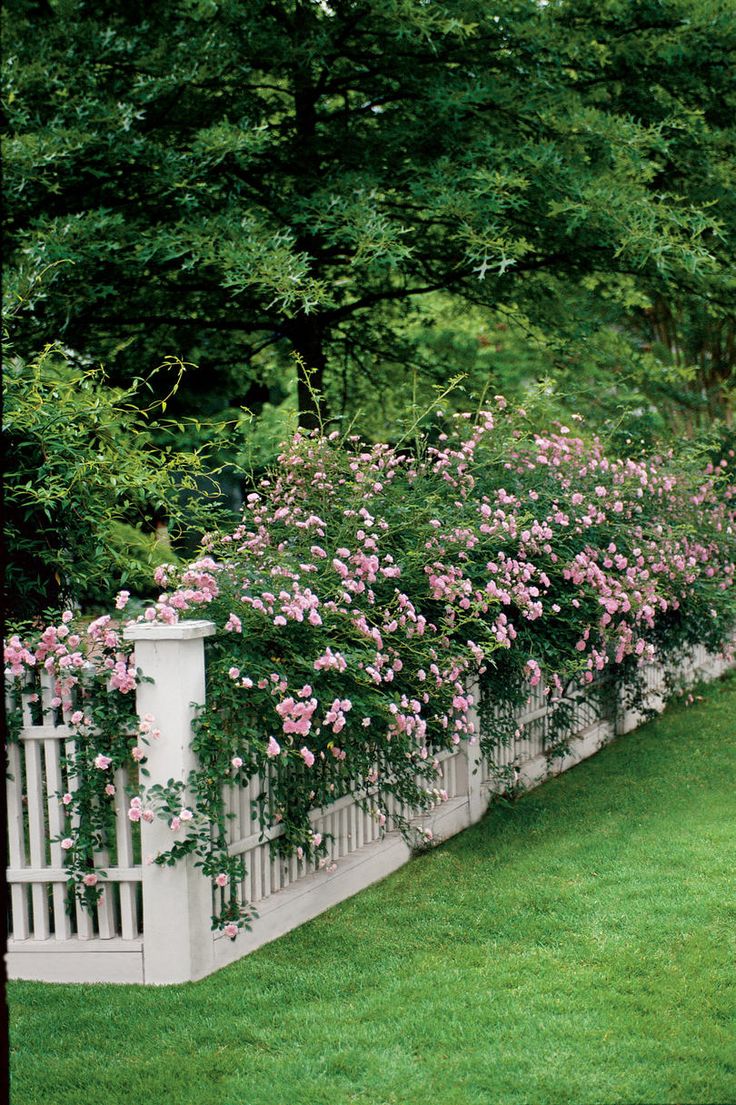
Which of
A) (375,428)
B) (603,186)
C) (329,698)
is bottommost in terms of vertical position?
(329,698)

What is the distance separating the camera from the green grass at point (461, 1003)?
3527mm

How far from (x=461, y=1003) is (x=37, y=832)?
175 cm

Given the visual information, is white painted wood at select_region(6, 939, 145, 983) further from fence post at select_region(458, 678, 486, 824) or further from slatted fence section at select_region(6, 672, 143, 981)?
fence post at select_region(458, 678, 486, 824)

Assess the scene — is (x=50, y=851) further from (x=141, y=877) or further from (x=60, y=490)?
(x=60, y=490)

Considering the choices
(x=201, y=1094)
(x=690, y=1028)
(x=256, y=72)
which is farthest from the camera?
(x=256, y=72)

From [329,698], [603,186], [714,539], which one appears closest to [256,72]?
[603,186]

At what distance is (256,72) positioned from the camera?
10.7 metres

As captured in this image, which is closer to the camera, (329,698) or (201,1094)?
(201,1094)

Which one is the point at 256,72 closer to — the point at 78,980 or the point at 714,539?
the point at 714,539

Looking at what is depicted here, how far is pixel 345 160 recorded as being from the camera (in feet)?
34.4

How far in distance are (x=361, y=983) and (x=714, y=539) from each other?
5.70 m

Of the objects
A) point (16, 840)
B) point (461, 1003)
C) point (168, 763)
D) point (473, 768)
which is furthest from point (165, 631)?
point (473, 768)

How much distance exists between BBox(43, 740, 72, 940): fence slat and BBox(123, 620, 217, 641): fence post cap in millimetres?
550

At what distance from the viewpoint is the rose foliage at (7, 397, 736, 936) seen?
4.51 m
